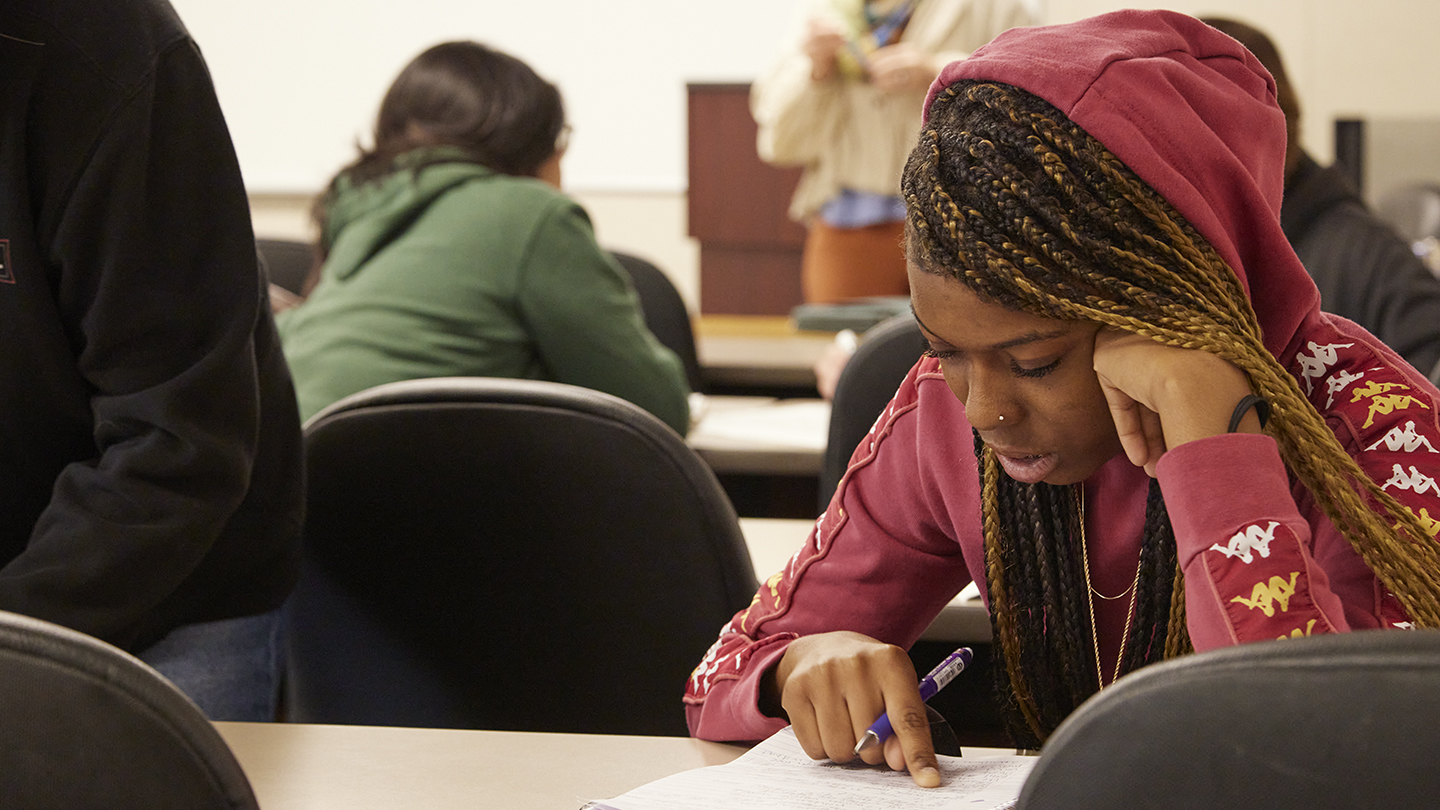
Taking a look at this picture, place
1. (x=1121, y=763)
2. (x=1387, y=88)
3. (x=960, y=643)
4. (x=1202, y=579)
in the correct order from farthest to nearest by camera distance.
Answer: (x=1387, y=88)
(x=960, y=643)
(x=1202, y=579)
(x=1121, y=763)

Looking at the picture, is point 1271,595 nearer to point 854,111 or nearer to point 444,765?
point 444,765

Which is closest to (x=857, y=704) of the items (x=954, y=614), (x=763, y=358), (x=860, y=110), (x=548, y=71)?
(x=954, y=614)

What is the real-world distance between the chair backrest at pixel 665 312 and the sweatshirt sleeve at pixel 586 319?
26.6 inches

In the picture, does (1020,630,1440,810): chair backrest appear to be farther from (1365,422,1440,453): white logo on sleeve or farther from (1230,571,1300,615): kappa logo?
(1365,422,1440,453): white logo on sleeve

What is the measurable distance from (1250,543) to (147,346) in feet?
2.74

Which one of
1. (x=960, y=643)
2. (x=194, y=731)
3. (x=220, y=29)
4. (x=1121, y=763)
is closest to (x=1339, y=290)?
(x=960, y=643)

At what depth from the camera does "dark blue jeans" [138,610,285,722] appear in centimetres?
121

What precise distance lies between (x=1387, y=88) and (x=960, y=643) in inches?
171

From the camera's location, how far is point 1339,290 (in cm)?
206

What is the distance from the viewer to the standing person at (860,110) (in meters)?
3.36

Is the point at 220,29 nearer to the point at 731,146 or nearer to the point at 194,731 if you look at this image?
the point at 731,146

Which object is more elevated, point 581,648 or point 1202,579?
point 1202,579

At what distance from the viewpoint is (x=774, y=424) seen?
227 centimetres

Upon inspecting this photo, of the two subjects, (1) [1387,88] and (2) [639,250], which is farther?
(2) [639,250]
